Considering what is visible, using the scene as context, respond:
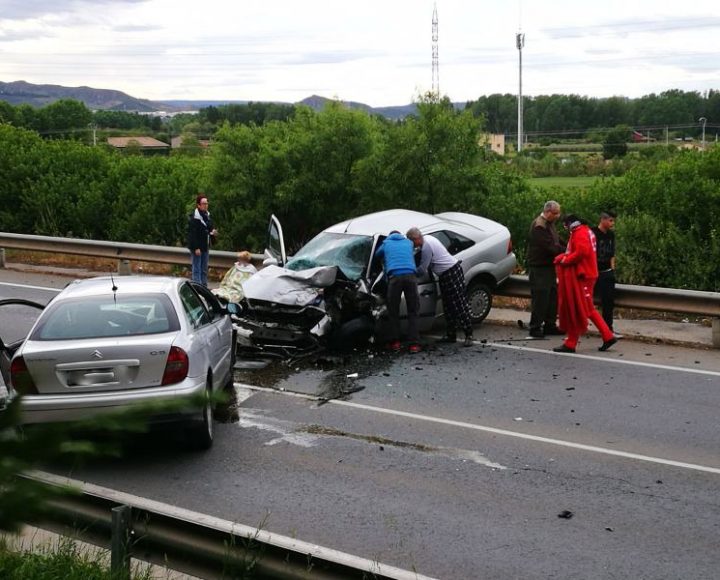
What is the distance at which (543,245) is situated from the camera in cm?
1338

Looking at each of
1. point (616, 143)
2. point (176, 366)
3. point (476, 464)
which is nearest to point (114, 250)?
point (176, 366)

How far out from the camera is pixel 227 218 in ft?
71.7

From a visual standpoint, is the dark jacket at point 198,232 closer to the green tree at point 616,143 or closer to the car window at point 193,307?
the car window at point 193,307

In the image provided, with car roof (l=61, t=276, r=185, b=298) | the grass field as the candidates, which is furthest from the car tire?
the grass field

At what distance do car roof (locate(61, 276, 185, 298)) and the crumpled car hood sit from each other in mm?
2798

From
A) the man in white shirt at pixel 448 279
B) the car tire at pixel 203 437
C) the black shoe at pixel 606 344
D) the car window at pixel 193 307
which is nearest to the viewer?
the car tire at pixel 203 437

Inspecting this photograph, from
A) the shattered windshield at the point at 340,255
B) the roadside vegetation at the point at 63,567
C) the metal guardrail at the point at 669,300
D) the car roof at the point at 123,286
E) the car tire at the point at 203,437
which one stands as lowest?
the car tire at the point at 203,437

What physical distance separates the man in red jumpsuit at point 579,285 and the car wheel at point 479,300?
5.53ft

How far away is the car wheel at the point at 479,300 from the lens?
45.9ft

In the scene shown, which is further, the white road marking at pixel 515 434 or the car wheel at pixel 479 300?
the car wheel at pixel 479 300

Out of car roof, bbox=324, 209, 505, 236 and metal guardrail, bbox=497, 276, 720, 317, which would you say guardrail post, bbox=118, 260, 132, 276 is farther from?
metal guardrail, bbox=497, 276, 720, 317

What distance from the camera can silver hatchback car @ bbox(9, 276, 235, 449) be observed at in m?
7.90

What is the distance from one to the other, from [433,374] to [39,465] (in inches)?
392

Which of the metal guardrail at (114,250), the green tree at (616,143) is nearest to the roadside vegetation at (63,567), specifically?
the metal guardrail at (114,250)
